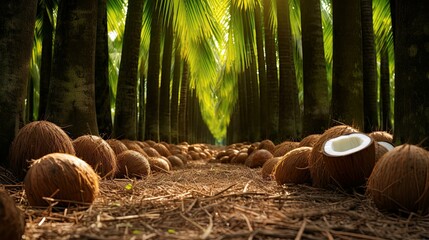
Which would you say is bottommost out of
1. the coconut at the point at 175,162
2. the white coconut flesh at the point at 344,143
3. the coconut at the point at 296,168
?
the coconut at the point at 175,162

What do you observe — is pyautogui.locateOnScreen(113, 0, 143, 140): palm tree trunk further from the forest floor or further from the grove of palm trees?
the forest floor

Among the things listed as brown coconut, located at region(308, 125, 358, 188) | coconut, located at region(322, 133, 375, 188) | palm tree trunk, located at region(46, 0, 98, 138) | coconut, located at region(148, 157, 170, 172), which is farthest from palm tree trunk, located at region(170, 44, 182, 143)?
coconut, located at region(322, 133, 375, 188)

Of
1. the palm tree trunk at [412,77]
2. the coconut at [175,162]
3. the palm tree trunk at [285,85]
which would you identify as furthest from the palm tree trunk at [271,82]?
the palm tree trunk at [412,77]

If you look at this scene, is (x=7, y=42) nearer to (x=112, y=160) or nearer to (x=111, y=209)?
(x=112, y=160)

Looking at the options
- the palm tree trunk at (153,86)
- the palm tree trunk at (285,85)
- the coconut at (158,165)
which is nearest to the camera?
the coconut at (158,165)

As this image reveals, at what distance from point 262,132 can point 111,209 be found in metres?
11.3

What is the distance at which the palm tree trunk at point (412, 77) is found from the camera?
4.00 metres

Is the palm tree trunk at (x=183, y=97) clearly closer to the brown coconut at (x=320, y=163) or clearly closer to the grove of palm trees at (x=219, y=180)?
the grove of palm trees at (x=219, y=180)

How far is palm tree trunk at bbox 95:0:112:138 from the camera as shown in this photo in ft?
25.3

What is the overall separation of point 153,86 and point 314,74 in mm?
5581

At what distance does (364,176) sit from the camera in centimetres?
358

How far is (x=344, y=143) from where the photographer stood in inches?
152

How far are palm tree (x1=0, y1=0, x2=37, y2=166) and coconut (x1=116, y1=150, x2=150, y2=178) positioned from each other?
129 centimetres

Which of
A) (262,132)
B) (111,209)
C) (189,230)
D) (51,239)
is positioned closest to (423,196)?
(189,230)
